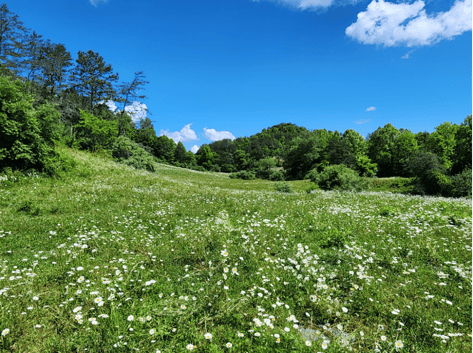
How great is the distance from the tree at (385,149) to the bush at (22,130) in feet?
243

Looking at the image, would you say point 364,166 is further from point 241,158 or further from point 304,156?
point 241,158

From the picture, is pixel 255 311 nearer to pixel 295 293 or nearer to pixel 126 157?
pixel 295 293

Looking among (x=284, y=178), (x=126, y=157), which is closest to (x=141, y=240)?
(x=126, y=157)

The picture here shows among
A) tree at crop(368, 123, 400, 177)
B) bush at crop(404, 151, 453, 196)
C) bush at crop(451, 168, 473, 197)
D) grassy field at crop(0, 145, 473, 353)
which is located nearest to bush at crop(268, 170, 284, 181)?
tree at crop(368, 123, 400, 177)

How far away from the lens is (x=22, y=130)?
14.7 meters

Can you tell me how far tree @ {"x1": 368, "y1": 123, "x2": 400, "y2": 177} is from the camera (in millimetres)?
65875

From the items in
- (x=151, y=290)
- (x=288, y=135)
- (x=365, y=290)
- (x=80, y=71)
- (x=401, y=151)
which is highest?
(x=288, y=135)

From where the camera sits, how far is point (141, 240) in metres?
7.09

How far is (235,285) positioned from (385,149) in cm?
7647

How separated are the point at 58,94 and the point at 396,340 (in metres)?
56.4

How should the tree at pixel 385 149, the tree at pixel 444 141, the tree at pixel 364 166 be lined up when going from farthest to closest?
1. the tree at pixel 385 149
2. the tree at pixel 364 166
3. the tree at pixel 444 141

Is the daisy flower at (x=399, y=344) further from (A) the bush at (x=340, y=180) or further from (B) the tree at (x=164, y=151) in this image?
(B) the tree at (x=164, y=151)

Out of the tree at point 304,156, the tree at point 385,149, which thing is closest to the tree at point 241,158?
the tree at point 304,156

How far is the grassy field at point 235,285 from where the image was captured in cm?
355
